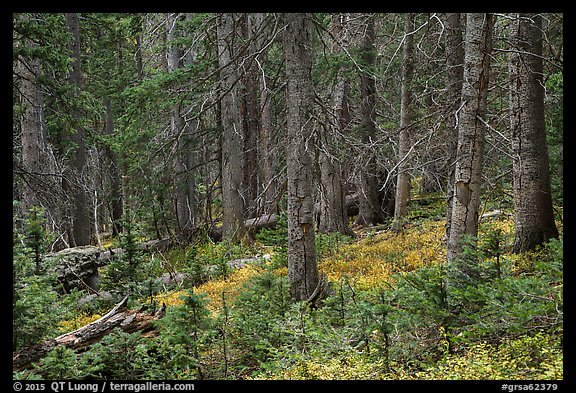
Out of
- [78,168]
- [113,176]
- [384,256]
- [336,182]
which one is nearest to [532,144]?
[384,256]

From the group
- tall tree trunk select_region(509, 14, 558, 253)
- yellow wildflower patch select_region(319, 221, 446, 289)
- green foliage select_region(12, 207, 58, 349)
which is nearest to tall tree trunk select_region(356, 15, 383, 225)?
yellow wildflower patch select_region(319, 221, 446, 289)

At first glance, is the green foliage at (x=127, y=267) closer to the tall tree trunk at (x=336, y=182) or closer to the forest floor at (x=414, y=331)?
the forest floor at (x=414, y=331)

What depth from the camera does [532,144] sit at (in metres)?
9.40

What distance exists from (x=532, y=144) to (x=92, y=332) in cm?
853

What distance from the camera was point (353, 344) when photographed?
6797mm

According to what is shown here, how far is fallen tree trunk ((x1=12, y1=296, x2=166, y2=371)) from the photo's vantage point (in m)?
6.31

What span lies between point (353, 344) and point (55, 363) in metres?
3.84

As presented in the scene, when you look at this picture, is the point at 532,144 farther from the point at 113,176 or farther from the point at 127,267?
the point at 113,176

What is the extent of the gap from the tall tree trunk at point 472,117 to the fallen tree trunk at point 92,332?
4.73 metres

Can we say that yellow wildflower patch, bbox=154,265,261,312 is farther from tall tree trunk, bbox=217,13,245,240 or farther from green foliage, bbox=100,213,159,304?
tall tree trunk, bbox=217,13,245,240

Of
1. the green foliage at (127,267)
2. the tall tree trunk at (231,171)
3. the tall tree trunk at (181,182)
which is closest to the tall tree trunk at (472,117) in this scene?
the green foliage at (127,267)
